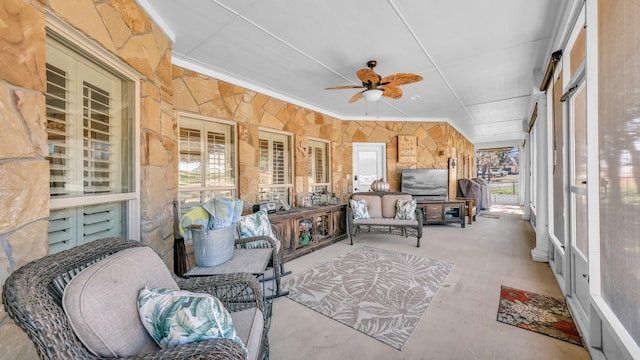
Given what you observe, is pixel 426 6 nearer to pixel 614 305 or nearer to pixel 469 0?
pixel 469 0

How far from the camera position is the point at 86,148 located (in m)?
1.58

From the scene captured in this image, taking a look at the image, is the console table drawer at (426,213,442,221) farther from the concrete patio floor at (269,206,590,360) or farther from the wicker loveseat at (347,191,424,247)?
the concrete patio floor at (269,206,590,360)

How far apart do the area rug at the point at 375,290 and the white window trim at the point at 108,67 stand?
1502 mm

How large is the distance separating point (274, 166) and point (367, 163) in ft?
8.32

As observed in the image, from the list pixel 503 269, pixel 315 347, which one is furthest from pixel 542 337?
pixel 315 347

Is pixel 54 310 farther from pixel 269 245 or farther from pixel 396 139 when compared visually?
pixel 396 139

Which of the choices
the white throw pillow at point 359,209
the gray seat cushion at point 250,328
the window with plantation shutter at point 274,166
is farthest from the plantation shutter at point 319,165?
the gray seat cushion at point 250,328

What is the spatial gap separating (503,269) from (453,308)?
1331 millimetres

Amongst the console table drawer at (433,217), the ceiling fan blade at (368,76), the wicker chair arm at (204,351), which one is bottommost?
the console table drawer at (433,217)

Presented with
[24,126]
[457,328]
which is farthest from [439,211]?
[24,126]

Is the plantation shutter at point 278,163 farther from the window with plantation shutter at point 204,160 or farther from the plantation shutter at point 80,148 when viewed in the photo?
the plantation shutter at point 80,148

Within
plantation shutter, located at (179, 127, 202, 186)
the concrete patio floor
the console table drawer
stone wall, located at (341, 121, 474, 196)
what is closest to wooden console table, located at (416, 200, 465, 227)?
the console table drawer

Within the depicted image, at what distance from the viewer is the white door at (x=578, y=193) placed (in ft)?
6.35

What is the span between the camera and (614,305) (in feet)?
4.12
